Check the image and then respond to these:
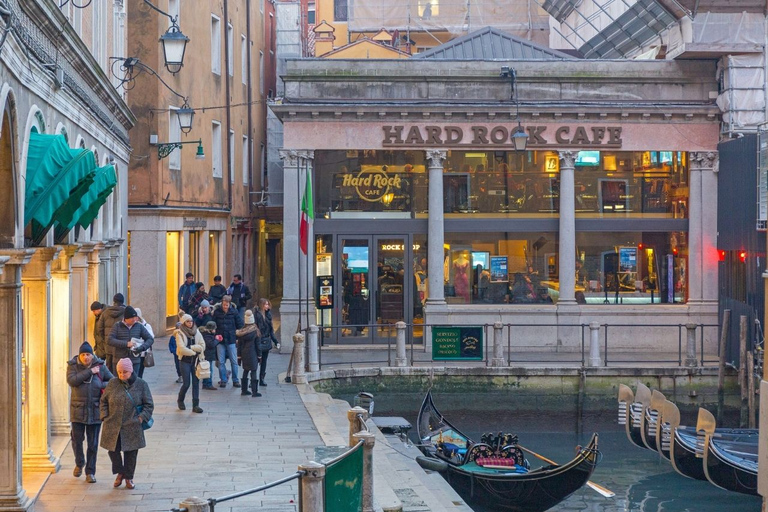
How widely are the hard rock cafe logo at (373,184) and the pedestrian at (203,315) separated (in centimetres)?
814

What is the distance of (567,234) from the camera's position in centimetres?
2703

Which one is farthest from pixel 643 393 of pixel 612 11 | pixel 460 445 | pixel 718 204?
pixel 612 11

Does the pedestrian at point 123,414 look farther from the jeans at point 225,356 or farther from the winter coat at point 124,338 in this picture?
the jeans at point 225,356

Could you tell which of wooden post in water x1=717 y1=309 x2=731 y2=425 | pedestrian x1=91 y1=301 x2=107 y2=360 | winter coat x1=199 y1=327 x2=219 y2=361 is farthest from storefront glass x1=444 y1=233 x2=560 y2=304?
pedestrian x1=91 y1=301 x2=107 y2=360

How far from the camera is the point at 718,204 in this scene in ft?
88.0

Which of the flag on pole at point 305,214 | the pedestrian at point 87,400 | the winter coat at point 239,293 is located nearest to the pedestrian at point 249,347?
the flag on pole at point 305,214

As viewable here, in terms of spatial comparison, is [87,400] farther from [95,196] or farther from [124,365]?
[95,196]

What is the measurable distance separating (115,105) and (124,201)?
4981 mm

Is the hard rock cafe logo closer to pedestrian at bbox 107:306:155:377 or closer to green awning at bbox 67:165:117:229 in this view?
pedestrian at bbox 107:306:155:377

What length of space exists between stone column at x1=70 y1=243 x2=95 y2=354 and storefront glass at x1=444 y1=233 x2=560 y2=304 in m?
10.8

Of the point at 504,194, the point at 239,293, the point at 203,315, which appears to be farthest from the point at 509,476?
the point at 504,194

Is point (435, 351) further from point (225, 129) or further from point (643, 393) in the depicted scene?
point (225, 129)

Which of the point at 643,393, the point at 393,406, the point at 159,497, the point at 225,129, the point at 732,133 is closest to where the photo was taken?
the point at 159,497

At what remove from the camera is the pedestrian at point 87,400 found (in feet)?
43.8
